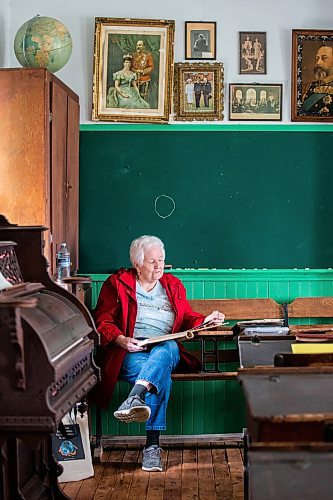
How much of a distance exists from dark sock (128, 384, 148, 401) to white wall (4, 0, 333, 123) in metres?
1.95

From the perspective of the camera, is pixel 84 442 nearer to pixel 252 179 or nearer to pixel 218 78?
pixel 252 179

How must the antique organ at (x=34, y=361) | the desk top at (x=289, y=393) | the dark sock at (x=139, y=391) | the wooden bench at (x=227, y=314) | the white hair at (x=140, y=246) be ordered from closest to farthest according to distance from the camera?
the desk top at (x=289, y=393) → the antique organ at (x=34, y=361) → the dark sock at (x=139, y=391) → the white hair at (x=140, y=246) → the wooden bench at (x=227, y=314)

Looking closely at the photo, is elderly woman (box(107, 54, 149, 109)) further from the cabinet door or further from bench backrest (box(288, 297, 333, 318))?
bench backrest (box(288, 297, 333, 318))

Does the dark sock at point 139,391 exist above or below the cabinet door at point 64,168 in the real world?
below

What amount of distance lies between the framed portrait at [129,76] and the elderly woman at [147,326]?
3.05ft

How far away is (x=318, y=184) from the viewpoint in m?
6.10

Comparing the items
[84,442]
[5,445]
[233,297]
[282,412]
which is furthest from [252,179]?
[282,412]

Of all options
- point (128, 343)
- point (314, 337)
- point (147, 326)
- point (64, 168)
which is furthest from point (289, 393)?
point (64, 168)

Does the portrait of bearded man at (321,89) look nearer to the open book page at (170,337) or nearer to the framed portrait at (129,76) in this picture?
the framed portrait at (129,76)

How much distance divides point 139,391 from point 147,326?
0.55 meters

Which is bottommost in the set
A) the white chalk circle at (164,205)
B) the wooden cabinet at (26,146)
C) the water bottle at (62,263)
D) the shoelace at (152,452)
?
the shoelace at (152,452)

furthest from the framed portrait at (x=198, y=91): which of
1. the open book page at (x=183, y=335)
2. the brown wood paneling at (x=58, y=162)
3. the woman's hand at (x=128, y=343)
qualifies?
the woman's hand at (x=128, y=343)

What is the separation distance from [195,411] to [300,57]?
2.55 m

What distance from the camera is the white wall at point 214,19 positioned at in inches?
238
